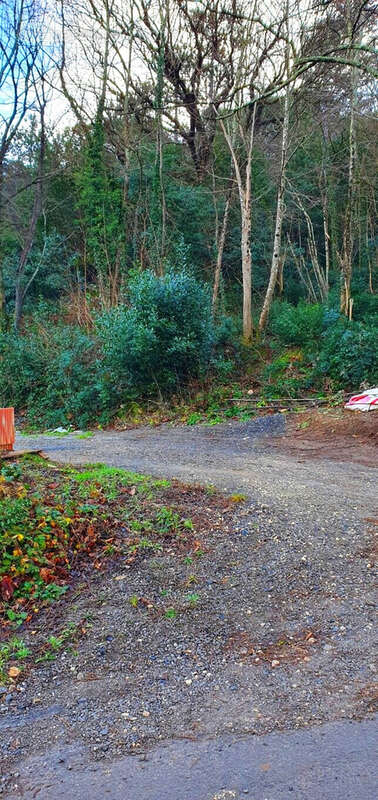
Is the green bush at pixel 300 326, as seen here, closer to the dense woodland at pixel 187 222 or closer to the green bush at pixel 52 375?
the dense woodland at pixel 187 222

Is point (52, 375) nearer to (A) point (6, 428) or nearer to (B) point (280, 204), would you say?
(A) point (6, 428)

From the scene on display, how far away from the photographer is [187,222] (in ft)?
72.9

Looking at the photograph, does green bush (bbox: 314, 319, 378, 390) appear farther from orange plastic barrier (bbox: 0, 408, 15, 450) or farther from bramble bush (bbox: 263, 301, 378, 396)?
orange plastic barrier (bbox: 0, 408, 15, 450)

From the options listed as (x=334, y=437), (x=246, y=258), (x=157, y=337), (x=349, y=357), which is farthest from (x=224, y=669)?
(x=246, y=258)

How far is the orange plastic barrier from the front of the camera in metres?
7.73

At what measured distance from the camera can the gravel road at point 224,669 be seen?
97.7 inches

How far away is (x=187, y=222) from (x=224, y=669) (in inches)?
826

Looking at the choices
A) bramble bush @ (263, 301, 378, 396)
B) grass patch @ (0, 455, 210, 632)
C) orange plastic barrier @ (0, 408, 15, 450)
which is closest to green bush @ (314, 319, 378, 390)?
bramble bush @ (263, 301, 378, 396)

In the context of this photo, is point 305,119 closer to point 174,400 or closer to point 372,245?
point 372,245

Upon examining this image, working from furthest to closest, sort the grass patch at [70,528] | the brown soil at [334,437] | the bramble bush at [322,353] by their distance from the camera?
the bramble bush at [322,353]
the brown soil at [334,437]
the grass patch at [70,528]

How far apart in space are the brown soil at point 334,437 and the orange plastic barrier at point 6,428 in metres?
4.41

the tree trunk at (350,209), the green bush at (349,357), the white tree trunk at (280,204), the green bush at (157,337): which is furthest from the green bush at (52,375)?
the tree trunk at (350,209)

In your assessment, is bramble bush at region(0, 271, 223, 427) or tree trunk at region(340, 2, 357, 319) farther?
tree trunk at region(340, 2, 357, 319)

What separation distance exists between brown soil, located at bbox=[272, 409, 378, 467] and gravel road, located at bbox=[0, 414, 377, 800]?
314 centimetres
